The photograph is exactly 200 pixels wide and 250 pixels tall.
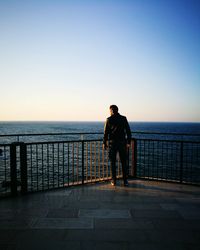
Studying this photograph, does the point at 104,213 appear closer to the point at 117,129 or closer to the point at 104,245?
the point at 104,245

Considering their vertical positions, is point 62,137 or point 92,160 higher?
point 62,137

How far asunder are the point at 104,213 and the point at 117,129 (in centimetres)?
231

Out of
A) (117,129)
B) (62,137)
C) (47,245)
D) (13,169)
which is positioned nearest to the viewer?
(47,245)

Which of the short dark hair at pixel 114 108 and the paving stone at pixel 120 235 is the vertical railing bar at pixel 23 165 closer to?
the short dark hair at pixel 114 108

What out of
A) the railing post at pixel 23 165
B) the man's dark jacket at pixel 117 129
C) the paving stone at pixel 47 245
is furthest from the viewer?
the man's dark jacket at pixel 117 129

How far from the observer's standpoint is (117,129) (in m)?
5.62

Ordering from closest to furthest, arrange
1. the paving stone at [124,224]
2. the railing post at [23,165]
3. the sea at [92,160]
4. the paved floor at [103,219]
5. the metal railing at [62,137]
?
the paved floor at [103,219]
the paving stone at [124,224]
the railing post at [23,165]
the metal railing at [62,137]
the sea at [92,160]

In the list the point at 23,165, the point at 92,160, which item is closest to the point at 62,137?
the point at 92,160

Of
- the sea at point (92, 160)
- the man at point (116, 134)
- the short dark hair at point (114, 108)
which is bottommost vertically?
the sea at point (92, 160)

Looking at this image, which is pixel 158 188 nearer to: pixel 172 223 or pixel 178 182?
pixel 178 182

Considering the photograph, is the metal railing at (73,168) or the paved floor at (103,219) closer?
the paved floor at (103,219)

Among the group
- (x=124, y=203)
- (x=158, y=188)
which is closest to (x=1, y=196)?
(x=124, y=203)

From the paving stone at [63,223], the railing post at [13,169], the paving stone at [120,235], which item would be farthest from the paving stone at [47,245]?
the railing post at [13,169]

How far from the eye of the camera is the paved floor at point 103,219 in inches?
113
